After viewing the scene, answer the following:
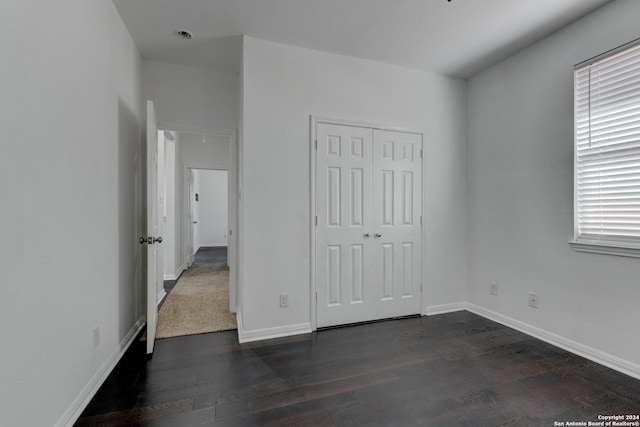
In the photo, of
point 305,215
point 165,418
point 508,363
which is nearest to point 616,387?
point 508,363

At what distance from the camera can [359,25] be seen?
2.52 meters

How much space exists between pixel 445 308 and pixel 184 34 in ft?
12.8

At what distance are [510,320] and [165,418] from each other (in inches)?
123

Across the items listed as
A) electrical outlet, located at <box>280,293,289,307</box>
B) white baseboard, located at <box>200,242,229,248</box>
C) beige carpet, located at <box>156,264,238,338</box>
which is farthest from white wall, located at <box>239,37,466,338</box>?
white baseboard, located at <box>200,242,229,248</box>

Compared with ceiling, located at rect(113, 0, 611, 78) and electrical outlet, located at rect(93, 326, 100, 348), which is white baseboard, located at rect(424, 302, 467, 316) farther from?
electrical outlet, located at rect(93, 326, 100, 348)

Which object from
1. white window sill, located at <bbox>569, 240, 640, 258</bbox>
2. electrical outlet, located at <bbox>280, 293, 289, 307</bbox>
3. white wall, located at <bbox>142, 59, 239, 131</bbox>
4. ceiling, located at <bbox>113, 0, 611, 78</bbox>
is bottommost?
electrical outlet, located at <bbox>280, 293, 289, 307</bbox>

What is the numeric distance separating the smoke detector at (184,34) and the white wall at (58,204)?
1.47ft

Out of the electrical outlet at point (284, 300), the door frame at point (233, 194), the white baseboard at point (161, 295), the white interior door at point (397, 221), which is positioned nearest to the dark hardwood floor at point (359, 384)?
the electrical outlet at point (284, 300)

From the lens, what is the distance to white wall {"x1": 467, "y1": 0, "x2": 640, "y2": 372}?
2229 mm

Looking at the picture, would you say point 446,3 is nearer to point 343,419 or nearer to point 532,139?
point 532,139

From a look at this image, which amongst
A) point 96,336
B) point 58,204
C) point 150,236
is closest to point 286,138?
point 150,236

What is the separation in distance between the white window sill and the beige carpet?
3155 mm

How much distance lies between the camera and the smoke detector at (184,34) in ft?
8.57

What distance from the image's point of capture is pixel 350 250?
306 cm
